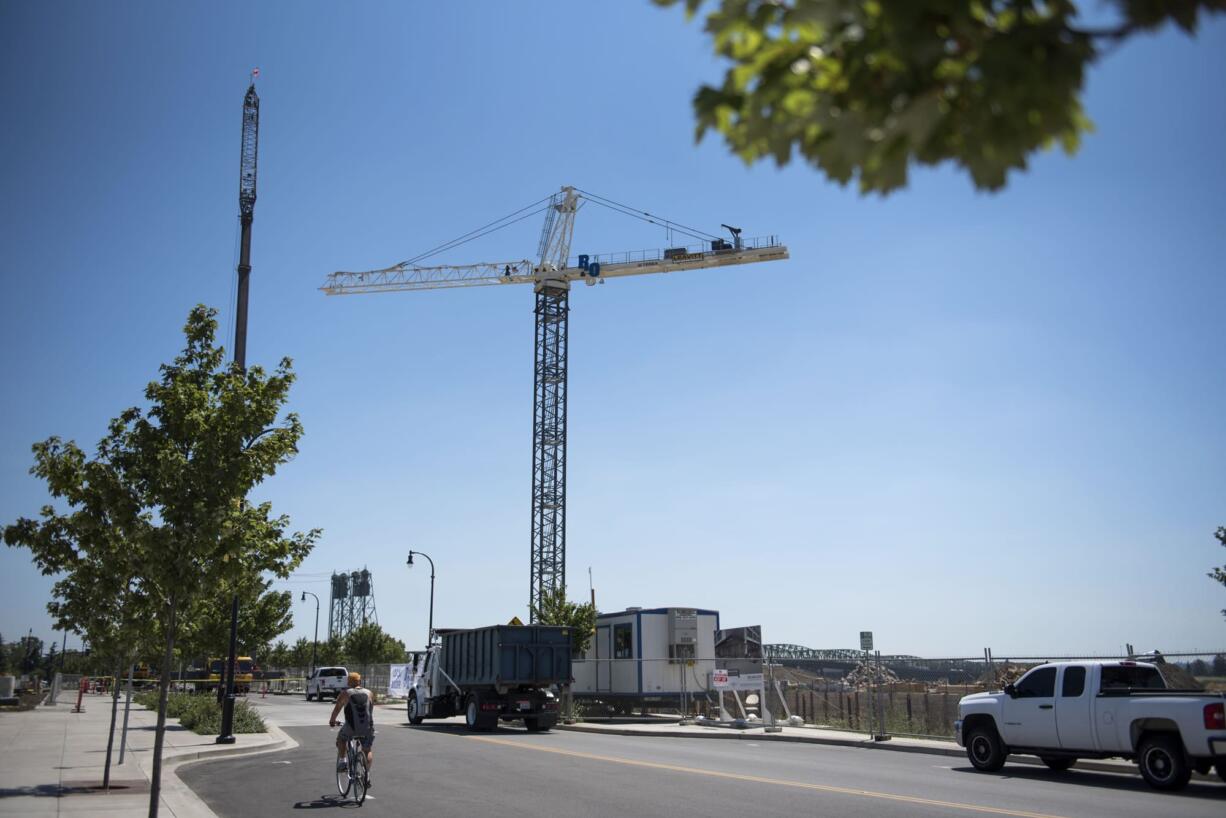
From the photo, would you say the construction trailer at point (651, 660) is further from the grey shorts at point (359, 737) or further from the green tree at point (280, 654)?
the green tree at point (280, 654)

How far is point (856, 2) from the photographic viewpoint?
2209 millimetres

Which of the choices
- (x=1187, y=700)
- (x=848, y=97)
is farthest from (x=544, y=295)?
(x=848, y=97)

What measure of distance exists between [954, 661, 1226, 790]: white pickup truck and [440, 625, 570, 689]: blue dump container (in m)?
13.7

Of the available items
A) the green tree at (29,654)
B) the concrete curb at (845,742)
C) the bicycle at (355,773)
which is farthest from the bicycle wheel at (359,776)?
the green tree at (29,654)

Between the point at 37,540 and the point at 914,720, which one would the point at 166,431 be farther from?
the point at 914,720

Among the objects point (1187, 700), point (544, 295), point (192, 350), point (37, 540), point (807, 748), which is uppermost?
point (544, 295)

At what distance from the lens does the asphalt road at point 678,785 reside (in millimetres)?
12109

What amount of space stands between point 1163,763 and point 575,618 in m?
27.4

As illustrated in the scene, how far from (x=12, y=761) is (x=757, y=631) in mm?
25156

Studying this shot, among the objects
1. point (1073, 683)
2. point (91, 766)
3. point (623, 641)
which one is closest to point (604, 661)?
point (623, 641)

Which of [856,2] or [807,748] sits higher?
[856,2]

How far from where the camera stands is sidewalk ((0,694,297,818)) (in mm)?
12164

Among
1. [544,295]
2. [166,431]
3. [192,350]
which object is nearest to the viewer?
[166,431]

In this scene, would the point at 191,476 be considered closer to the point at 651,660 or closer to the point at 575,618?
the point at 651,660
